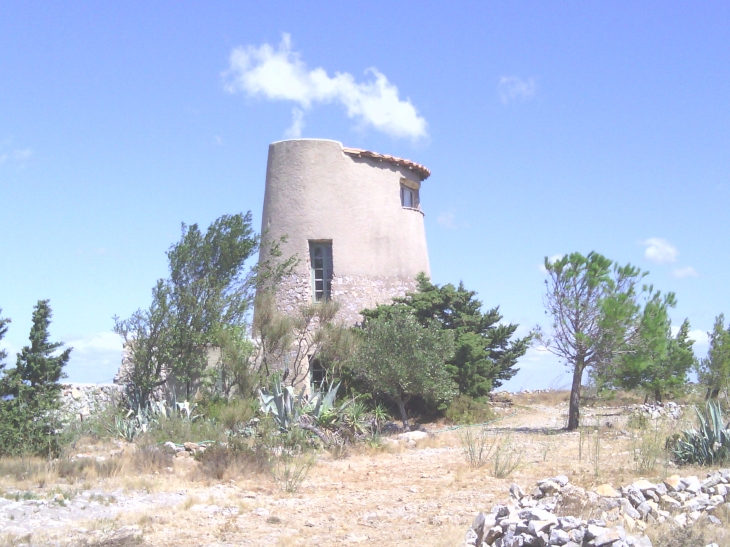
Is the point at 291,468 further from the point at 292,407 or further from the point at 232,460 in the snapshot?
the point at 292,407

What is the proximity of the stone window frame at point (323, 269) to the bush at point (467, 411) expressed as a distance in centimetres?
473

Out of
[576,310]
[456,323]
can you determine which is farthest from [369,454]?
[456,323]

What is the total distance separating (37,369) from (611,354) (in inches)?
493

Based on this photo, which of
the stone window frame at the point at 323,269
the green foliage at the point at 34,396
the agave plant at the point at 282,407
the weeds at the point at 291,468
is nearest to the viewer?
the weeds at the point at 291,468

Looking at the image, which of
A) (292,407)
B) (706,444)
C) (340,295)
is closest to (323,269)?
(340,295)

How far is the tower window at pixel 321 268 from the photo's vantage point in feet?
75.0

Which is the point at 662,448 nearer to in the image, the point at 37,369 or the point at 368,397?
the point at 368,397

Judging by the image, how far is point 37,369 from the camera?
14414 mm

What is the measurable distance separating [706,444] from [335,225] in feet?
42.0

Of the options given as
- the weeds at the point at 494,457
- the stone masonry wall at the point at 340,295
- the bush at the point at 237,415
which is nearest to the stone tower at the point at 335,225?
the stone masonry wall at the point at 340,295

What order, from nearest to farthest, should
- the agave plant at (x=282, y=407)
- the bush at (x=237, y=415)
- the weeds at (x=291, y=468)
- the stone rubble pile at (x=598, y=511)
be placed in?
1. the stone rubble pile at (x=598, y=511)
2. the weeds at (x=291, y=468)
3. the agave plant at (x=282, y=407)
4. the bush at (x=237, y=415)

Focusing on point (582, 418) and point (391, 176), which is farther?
point (391, 176)

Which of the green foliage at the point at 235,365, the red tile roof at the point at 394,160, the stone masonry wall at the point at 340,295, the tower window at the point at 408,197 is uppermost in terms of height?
the red tile roof at the point at 394,160

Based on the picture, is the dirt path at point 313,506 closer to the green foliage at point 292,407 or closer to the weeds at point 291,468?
the weeds at point 291,468
